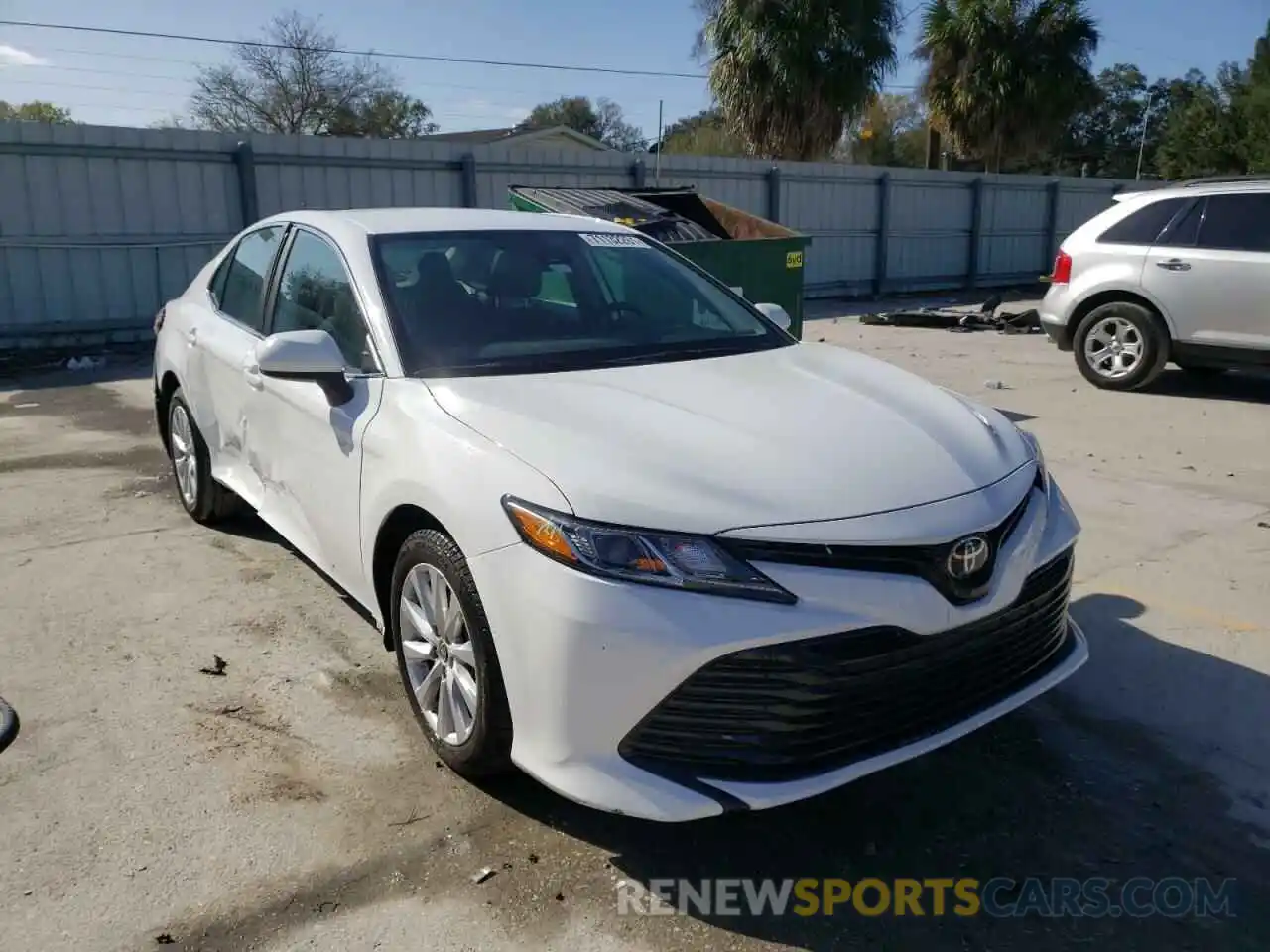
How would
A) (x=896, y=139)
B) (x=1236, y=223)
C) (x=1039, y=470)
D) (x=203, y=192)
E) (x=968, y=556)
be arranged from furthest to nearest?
1. (x=896, y=139)
2. (x=203, y=192)
3. (x=1236, y=223)
4. (x=1039, y=470)
5. (x=968, y=556)

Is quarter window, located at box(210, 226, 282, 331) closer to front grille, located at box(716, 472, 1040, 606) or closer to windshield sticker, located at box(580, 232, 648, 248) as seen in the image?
windshield sticker, located at box(580, 232, 648, 248)

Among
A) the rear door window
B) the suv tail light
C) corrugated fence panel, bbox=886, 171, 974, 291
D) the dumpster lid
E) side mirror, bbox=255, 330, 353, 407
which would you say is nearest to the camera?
side mirror, bbox=255, 330, 353, 407

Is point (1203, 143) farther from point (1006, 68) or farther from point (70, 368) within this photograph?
point (70, 368)

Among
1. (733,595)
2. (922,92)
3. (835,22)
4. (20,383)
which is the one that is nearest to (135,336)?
(20,383)

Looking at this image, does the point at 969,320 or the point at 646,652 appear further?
the point at 969,320

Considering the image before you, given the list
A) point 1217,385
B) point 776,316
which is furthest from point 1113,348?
point 776,316

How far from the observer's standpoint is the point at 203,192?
40.9ft

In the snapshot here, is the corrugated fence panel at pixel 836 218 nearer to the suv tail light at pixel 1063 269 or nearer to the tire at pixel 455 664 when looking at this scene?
the suv tail light at pixel 1063 269

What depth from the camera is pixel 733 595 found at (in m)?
2.45

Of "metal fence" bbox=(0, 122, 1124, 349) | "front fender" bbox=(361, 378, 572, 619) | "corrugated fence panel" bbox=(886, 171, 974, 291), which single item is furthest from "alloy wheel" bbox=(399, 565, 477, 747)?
"corrugated fence panel" bbox=(886, 171, 974, 291)

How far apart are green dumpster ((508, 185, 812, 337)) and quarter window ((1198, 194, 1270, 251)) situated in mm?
3292

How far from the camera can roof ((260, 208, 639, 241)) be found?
157 inches

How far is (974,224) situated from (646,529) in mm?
20826

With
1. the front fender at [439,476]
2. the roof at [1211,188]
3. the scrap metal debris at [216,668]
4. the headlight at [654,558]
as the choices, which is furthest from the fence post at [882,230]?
the headlight at [654,558]
